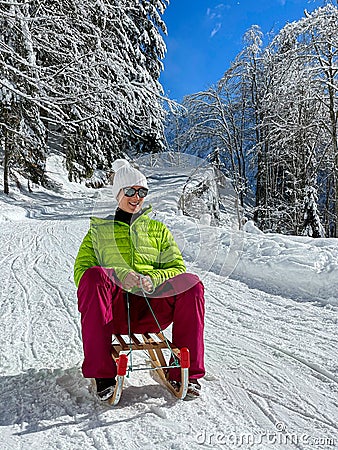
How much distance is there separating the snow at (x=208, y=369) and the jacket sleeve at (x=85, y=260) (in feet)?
0.70

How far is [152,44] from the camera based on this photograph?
18125 mm

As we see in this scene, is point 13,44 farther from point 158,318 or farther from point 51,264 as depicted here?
point 158,318

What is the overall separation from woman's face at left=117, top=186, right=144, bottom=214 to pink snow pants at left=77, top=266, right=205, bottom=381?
1.32ft

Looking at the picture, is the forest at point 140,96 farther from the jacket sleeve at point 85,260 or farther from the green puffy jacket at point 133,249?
the jacket sleeve at point 85,260

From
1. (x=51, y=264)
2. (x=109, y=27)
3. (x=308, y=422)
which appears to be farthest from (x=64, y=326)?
(x=109, y=27)

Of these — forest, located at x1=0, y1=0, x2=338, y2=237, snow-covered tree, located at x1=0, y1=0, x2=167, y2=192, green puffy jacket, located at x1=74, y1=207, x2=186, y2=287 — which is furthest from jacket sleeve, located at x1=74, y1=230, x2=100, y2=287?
snow-covered tree, located at x1=0, y1=0, x2=167, y2=192

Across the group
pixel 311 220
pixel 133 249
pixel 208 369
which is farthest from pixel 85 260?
pixel 311 220

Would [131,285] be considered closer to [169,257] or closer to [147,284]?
[147,284]

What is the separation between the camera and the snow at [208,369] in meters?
1.97

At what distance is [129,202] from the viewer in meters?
2.57

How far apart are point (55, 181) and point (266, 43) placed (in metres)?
11.9
